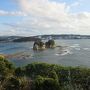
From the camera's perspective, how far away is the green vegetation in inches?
638

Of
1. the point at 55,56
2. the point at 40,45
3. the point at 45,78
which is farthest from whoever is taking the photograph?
the point at 40,45

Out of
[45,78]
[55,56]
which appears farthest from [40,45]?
[45,78]

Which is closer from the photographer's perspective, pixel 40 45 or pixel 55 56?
pixel 55 56

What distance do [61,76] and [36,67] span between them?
5.14 meters

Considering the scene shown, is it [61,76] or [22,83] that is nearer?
[22,83]

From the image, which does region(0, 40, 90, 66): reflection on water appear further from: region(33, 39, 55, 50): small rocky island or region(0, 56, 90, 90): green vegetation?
region(0, 56, 90, 90): green vegetation

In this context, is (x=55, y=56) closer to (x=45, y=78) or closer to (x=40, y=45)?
(x=40, y=45)

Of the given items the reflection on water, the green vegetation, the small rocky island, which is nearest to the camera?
the green vegetation

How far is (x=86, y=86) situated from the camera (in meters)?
18.4

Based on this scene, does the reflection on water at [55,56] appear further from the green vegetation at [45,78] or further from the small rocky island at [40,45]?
the green vegetation at [45,78]

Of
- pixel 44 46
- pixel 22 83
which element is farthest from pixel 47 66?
pixel 44 46

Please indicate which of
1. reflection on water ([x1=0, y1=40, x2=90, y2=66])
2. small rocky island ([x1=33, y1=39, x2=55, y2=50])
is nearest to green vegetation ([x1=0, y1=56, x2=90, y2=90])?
reflection on water ([x1=0, y1=40, x2=90, y2=66])

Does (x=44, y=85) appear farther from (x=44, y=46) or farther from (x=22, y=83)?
(x=44, y=46)

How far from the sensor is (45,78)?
61.0 feet
